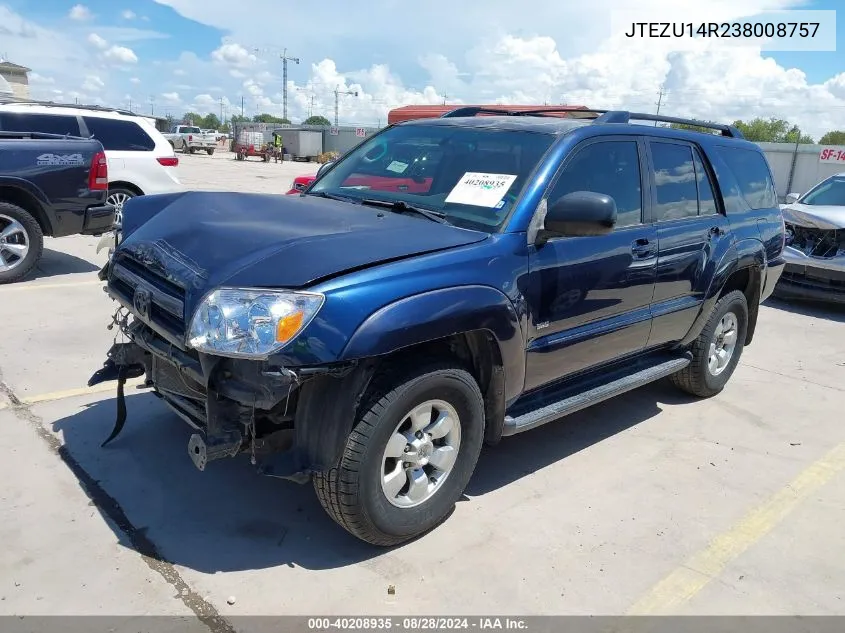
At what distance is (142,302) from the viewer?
318 cm

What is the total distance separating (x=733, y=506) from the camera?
12.5 ft

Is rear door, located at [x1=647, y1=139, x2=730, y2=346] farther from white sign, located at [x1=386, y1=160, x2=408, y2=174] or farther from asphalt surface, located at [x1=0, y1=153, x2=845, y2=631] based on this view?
white sign, located at [x1=386, y1=160, x2=408, y2=174]

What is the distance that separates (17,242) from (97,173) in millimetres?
1128

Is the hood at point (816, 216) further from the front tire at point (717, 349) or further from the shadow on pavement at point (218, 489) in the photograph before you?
the shadow on pavement at point (218, 489)

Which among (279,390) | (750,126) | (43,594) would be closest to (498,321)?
(279,390)

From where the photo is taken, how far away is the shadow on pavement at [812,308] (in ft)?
28.8

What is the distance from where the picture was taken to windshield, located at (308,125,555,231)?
11.7ft

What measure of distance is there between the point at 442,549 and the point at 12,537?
192 cm

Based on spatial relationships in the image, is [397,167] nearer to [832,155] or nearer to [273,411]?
[273,411]

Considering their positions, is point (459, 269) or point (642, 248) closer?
point (459, 269)

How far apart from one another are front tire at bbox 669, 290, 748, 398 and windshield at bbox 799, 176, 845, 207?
520 centimetres

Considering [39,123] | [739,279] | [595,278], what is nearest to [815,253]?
[739,279]

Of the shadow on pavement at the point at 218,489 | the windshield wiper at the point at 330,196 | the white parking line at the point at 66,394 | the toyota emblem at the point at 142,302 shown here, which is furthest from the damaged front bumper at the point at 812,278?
the toyota emblem at the point at 142,302
